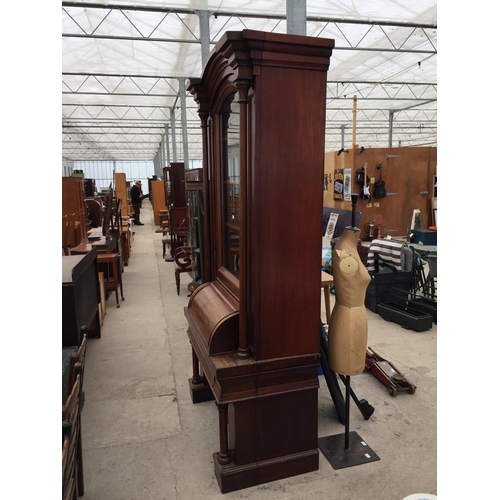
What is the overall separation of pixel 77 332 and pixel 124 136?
25.0 m

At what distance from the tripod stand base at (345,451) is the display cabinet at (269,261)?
188 mm

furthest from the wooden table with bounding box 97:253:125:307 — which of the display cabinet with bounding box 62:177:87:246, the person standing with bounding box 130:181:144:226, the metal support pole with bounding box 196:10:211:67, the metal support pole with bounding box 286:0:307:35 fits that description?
the person standing with bounding box 130:181:144:226

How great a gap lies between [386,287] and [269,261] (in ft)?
12.5

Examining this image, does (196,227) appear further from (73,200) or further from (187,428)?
(187,428)

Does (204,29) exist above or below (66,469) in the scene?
above

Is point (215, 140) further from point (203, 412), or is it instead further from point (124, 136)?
point (124, 136)

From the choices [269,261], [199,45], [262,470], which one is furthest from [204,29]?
[262,470]

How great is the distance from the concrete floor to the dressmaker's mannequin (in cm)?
66

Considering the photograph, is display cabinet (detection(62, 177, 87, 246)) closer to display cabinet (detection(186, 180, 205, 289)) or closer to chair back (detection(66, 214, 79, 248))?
chair back (detection(66, 214, 79, 248))

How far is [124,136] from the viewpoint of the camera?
86.5ft

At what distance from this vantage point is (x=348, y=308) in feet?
8.62

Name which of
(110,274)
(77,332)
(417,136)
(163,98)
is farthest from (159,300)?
(417,136)

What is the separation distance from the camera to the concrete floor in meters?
2.47

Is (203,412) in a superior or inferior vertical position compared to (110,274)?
inferior
